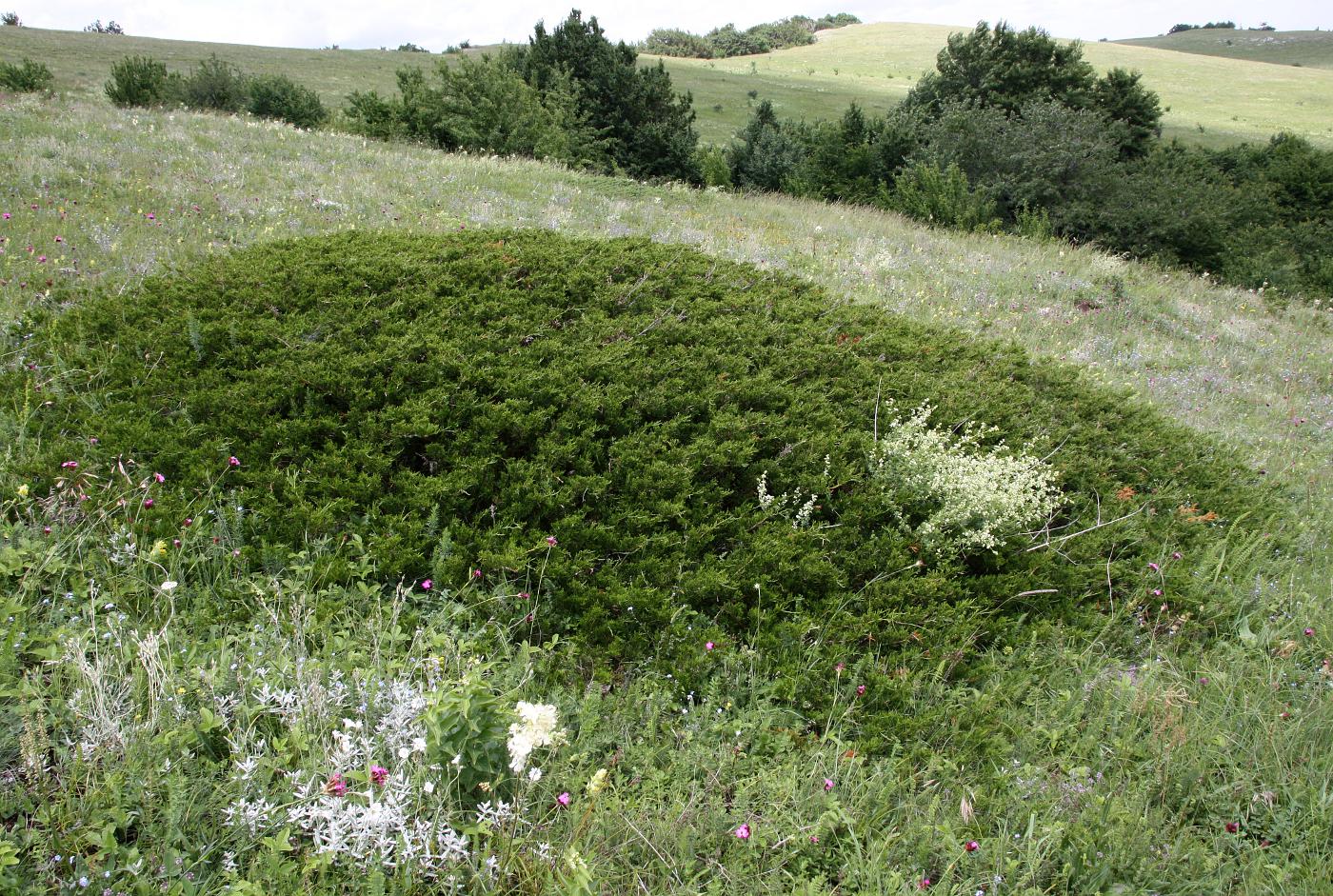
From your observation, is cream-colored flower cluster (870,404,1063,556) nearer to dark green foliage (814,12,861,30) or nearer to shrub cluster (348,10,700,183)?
shrub cluster (348,10,700,183)

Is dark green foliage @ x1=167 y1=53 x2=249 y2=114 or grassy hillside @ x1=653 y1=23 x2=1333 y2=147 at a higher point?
grassy hillside @ x1=653 y1=23 x2=1333 y2=147

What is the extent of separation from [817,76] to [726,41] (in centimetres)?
2584

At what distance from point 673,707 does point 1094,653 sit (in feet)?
7.82

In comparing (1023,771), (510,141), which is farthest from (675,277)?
(510,141)

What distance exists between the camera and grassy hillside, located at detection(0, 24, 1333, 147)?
36594 millimetres

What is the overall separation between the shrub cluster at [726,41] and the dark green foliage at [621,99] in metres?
55.1

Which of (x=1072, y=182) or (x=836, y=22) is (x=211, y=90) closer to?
(x=1072, y=182)

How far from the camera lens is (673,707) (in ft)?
9.96

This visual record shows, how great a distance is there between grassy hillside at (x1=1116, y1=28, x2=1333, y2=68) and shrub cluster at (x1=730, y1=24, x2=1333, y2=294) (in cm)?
6783

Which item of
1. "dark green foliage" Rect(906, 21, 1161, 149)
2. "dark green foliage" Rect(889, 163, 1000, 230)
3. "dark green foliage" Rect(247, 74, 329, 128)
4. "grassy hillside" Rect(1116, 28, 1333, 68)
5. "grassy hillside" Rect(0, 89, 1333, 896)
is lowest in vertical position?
"grassy hillside" Rect(0, 89, 1333, 896)

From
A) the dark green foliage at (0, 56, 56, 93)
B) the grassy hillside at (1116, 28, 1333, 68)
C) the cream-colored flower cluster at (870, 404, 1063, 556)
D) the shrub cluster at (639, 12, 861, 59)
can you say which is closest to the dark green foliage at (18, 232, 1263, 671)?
the cream-colored flower cluster at (870, 404, 1063, 556)

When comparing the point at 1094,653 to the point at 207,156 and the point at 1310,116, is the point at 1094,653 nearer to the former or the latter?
the point at 207,156

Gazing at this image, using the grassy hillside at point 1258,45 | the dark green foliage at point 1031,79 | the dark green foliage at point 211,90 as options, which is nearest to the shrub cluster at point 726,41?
the grassy hillside at point 1258,45

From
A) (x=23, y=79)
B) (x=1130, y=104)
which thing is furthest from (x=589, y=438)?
(x=1130, y=104)
